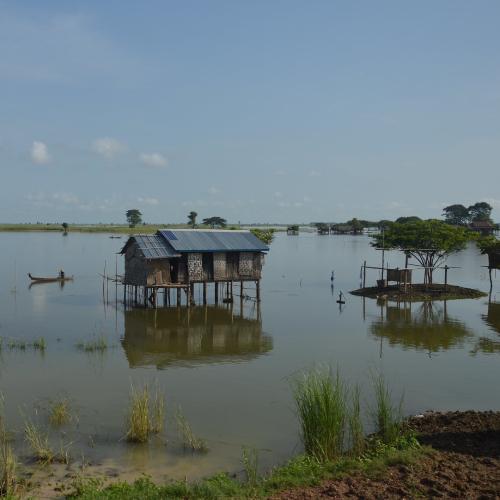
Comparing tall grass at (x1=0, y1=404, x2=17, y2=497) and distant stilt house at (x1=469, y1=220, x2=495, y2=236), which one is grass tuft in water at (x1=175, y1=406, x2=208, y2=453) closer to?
tall grass at (x1=0, y1=404, x2=17, y2=497)

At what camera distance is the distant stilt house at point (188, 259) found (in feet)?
90.3

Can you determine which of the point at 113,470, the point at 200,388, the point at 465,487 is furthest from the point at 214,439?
the point at 465,487

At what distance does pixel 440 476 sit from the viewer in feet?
28.1

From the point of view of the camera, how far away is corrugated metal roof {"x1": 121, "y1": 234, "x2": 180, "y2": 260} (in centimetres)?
2711

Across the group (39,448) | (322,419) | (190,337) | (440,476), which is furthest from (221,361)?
(440,476)

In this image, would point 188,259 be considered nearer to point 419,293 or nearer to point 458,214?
point 419,293

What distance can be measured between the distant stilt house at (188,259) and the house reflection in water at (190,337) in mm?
1302

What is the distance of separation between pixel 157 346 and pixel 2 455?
11390 millimetres

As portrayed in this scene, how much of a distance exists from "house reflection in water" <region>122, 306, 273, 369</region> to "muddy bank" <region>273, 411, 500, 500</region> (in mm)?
9335

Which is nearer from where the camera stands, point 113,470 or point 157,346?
point 113,470

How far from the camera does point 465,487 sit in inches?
322

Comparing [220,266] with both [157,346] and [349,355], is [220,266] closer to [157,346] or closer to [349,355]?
[157,346]

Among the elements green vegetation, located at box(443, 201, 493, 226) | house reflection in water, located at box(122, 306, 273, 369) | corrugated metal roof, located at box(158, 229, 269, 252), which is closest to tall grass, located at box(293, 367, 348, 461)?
house reflection in water, located at box(122, 306, 273, 369)

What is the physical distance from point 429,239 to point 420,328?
12142mm
